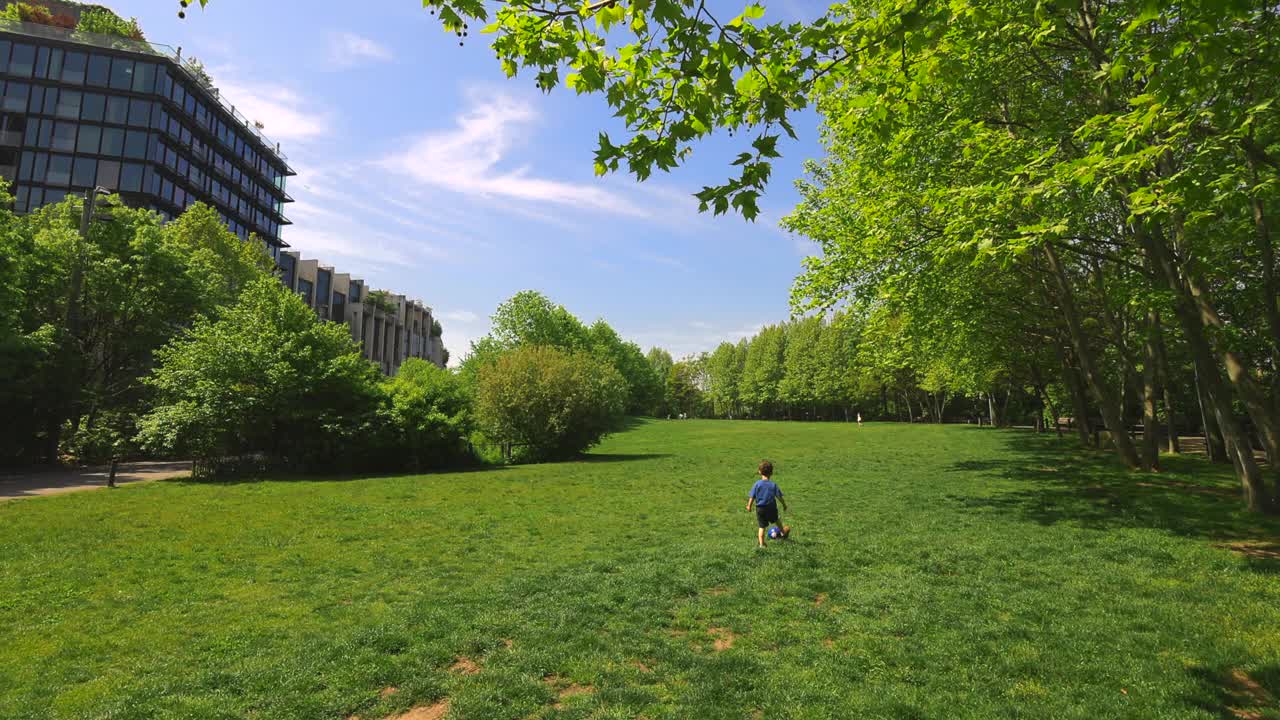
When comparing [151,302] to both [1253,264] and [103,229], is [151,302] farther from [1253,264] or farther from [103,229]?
[1253,264]

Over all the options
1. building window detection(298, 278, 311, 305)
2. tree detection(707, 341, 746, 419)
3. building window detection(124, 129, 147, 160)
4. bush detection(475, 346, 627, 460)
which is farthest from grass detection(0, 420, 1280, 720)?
tree detection(707, 341, 746, 419)

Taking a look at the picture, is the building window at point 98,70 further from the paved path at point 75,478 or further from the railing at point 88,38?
the paved path at point 75,478

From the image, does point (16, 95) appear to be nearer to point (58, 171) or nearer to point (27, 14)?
point (58, 171)

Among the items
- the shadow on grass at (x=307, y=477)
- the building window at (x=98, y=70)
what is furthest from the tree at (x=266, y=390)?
the building window at (x=98, y=70)

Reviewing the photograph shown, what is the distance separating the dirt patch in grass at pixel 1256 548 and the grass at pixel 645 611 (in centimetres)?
9

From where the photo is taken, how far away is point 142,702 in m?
5.12

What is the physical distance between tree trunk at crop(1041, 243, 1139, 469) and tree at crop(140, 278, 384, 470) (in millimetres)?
24995

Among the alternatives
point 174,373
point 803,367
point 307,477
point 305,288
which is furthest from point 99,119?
point 803,367

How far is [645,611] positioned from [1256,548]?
1025 cm

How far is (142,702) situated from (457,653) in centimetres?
253

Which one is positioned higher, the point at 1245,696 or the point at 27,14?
the point at 27,14

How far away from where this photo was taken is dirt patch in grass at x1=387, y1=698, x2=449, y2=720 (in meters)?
4.92

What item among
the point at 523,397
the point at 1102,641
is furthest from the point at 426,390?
the point at 1102,641

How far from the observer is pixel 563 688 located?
17.9 feet
